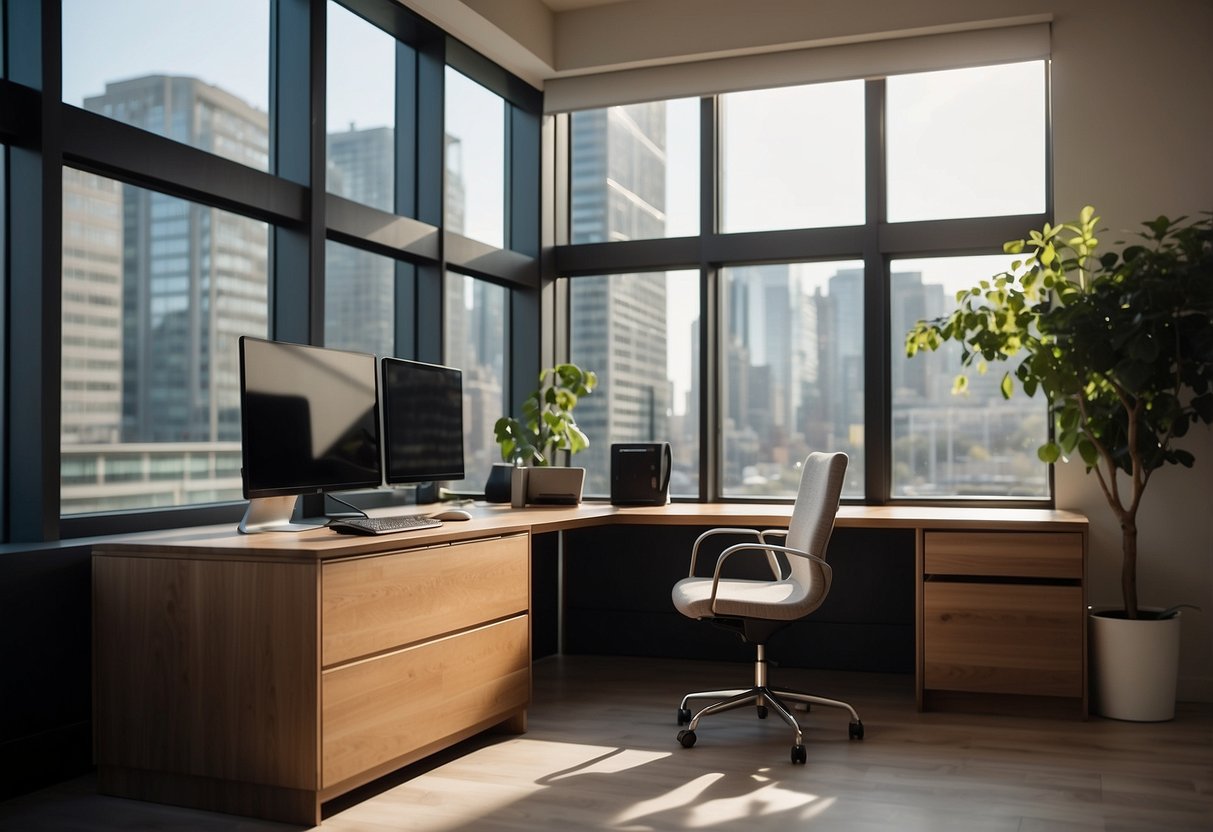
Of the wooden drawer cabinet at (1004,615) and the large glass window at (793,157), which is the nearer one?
the wooden drawer cabinet at (1004,615)

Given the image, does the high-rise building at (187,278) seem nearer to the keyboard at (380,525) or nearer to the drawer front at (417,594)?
the keyboard at (380,525)

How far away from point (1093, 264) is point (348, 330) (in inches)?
130

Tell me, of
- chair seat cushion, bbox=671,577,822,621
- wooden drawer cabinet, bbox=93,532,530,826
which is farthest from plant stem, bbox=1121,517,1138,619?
wooden drawer cabinet, bbox=93,532,530,826

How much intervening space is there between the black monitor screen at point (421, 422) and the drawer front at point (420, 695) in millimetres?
680

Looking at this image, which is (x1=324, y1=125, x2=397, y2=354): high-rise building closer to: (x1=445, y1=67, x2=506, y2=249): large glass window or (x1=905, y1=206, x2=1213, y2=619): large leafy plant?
(x1=445, y1=67, x2=506, y2=249): large glass window

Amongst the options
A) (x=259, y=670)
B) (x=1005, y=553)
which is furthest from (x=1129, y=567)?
(x=259, y=670)

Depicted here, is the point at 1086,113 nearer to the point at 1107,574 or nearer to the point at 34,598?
the point at 1107,574

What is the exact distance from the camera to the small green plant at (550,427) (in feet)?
16.8

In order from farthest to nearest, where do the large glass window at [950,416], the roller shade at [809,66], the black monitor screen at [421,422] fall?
the large glass window at [950,416] < the roller shade at [809,66] < the black monitor screen at [421,422]

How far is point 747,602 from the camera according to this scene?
376 cm

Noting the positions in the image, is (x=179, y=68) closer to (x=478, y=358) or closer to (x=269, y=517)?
(x=269, y=517)

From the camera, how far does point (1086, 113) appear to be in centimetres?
495

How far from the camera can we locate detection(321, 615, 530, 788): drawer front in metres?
3.03

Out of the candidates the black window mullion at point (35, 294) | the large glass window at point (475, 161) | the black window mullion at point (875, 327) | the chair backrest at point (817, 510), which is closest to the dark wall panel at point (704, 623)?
the black window mullion at point (875, 327)
